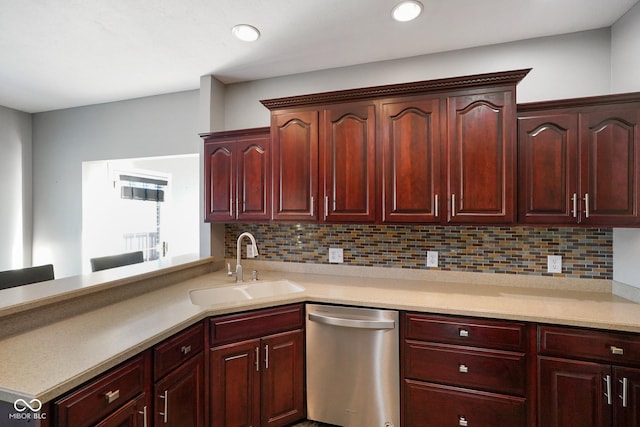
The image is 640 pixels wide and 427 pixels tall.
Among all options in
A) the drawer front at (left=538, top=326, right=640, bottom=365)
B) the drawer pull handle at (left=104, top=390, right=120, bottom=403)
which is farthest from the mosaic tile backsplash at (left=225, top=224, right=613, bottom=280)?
the drawer pull handle at (left=104, top=390, right=120, bottom=403)

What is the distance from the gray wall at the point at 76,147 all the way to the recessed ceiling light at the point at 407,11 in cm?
225

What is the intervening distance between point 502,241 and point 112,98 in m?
4.02

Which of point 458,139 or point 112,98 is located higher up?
point 112,98

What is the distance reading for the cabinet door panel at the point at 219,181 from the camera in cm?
255

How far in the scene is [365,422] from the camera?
186 centimetres

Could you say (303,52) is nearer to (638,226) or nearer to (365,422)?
(638,226)

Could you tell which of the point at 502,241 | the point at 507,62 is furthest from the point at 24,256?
the point at 507,62

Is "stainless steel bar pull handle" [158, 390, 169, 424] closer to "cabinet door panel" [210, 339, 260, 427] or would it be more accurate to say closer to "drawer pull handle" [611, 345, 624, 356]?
"cabinet door panel" [210, 339, 260, 427]

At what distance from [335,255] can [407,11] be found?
1.79 m

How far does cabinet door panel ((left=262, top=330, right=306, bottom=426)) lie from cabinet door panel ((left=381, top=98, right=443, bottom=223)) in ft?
3.39

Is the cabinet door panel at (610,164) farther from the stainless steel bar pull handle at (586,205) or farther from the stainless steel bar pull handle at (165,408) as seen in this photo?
the stainless steel bar pull handle at (165,408)

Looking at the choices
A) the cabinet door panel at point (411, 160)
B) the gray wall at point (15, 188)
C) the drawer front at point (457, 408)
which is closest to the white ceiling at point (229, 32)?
the cabinet door panel at point (411, 160)

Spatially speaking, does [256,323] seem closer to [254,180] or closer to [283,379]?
[283,379]

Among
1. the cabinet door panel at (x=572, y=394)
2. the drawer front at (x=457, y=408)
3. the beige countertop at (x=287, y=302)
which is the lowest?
the drawer front at (x=457, y=408)
